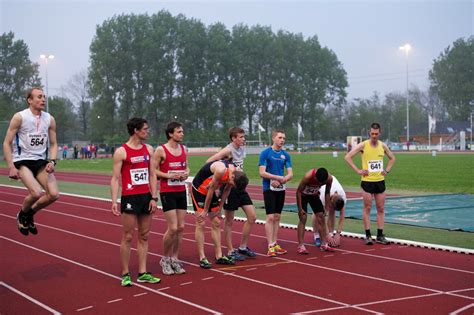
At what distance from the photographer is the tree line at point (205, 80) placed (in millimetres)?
74062

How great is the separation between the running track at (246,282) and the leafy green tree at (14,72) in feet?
221

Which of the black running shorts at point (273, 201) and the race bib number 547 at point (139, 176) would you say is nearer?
the race bib number 547 at point (139, 176)

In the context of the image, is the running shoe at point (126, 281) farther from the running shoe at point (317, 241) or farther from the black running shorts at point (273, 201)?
the running shoe at point (317, 241)

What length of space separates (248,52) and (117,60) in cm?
1929

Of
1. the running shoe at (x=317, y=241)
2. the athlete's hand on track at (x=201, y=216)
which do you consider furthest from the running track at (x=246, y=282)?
the athlete's hand on track at (x=201, y=216)

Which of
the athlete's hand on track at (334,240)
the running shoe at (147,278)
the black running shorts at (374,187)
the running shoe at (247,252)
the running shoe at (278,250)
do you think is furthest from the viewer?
the black running shorts at (374,187)

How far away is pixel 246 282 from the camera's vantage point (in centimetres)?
701

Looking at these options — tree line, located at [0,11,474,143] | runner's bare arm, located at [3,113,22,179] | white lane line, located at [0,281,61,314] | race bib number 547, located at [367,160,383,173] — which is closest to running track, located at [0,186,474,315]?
white lane line, located at [0,281,61,314]

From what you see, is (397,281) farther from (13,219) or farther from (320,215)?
(13,219)

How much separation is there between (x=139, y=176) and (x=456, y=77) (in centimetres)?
9167

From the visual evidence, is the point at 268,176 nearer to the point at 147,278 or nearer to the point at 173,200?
the point at 173,200

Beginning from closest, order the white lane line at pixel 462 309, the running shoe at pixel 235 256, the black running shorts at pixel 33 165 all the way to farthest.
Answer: the white lane line at pixel 462 309
the black running shorts at pixel 33 165
the running shoe at pixel 235 256

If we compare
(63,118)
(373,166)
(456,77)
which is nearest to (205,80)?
(63,118)

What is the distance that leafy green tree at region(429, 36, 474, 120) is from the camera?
89625 mm
